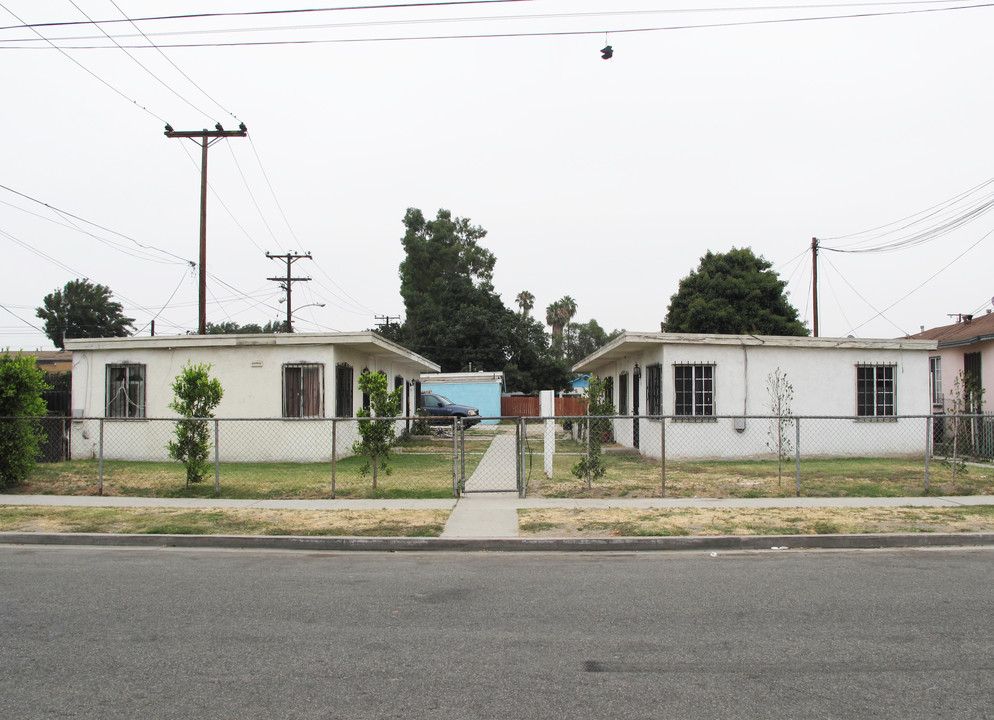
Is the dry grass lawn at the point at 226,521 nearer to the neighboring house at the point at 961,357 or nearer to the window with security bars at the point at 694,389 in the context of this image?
the window with security bars at the point at 694,389

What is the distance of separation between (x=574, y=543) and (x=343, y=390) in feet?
38.9

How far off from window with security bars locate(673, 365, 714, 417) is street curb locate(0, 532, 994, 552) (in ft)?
30.0

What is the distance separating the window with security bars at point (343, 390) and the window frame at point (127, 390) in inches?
197

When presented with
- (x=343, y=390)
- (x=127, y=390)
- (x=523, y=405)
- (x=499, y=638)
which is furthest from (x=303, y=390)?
(x=523, y=405)

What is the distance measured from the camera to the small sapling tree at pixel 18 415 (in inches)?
493

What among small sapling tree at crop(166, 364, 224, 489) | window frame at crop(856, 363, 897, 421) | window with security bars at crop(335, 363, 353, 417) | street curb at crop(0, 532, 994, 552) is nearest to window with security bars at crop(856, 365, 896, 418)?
window frame at crop(856, 363, 897, 421)

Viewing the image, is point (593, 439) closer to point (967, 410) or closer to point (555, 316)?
point (967, 410)

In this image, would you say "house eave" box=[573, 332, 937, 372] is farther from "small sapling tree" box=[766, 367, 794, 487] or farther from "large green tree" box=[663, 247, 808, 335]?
"large green tree" box=[663, 247, 808, 335]

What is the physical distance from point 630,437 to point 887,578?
15011 mm

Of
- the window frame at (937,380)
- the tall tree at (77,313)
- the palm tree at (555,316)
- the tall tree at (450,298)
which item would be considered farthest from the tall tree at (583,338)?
the window frame at (937,380)

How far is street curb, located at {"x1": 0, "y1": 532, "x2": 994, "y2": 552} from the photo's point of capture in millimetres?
8312

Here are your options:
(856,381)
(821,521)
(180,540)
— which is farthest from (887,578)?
(856,381)

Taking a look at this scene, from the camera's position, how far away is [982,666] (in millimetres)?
4445

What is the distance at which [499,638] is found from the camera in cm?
505
